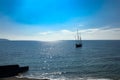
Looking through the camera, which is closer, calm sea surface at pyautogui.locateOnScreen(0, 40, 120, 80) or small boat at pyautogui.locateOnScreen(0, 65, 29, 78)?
small boat at pyautogui.locateOnScreen(0, 65, 29, 78)

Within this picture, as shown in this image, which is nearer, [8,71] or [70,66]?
[8,71]

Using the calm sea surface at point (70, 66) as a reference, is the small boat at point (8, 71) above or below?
above

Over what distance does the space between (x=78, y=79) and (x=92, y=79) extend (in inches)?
123

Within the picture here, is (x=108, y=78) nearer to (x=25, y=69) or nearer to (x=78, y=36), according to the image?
(x=25, y=69)

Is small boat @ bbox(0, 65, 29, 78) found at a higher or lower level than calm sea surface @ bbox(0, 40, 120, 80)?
higher

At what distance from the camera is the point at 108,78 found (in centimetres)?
3753

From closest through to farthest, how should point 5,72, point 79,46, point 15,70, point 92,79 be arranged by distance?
point 92,79 < point 5,72 < point 15,70 < point 79,46

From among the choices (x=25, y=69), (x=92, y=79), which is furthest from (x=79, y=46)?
(x=92, y=79)

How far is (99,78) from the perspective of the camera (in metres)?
37.2

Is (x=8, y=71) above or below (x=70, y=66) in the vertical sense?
above

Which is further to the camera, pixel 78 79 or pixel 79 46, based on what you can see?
pixel 79 46

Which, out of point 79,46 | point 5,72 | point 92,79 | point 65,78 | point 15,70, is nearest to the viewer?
point 92,79

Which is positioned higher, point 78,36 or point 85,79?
point 78,36

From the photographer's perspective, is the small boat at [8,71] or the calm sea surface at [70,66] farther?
the calm sea surface at [70,66]
